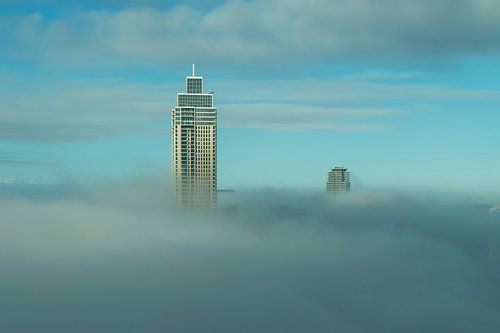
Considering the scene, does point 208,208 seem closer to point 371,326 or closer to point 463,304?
point 371,326

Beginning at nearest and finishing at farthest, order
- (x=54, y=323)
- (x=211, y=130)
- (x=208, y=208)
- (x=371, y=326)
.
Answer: (x=54, y=323) < (x=371, y=326) < (x=211, y=130) < (x=208, y=208)

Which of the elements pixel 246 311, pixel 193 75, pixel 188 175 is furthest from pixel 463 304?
pixel 193 75

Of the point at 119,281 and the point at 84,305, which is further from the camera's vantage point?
the point at 119,281

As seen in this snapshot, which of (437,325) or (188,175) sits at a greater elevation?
(188,175)

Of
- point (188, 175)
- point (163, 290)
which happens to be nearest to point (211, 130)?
point (188, 175)

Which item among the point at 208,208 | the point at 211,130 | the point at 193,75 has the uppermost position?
the point at 193,75

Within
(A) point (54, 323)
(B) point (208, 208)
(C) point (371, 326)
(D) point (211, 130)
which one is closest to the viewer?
(A) point (54, 323)
